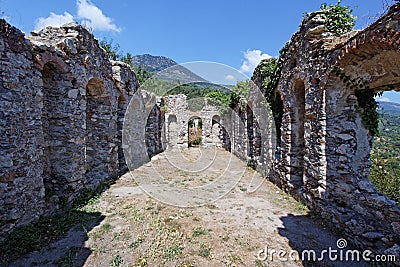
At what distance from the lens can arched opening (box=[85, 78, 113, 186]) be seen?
6.68 metres

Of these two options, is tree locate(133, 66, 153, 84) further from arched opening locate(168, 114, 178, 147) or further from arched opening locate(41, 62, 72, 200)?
arched opening locate(41, 62, 72, 200)

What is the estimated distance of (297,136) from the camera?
5.82 m

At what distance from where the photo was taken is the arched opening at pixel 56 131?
480cm

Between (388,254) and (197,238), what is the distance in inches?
103

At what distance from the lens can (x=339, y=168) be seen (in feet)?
13.9

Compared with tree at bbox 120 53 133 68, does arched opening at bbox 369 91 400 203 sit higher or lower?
lower

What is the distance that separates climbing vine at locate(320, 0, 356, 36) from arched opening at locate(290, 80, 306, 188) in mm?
1406

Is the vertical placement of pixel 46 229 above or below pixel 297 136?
below

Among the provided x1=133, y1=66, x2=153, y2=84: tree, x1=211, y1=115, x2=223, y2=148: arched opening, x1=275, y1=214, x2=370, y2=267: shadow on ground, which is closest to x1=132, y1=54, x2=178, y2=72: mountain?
x1=133, y1=66, x2=153, y2=84: tree

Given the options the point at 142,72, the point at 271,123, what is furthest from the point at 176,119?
the point at 142,72

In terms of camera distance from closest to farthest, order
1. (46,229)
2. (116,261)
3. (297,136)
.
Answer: (116,261), (46,229), (297,136)

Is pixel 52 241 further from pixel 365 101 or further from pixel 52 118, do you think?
pixel 365 101

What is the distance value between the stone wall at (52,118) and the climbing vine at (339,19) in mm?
5646

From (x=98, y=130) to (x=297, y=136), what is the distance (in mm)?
5791
